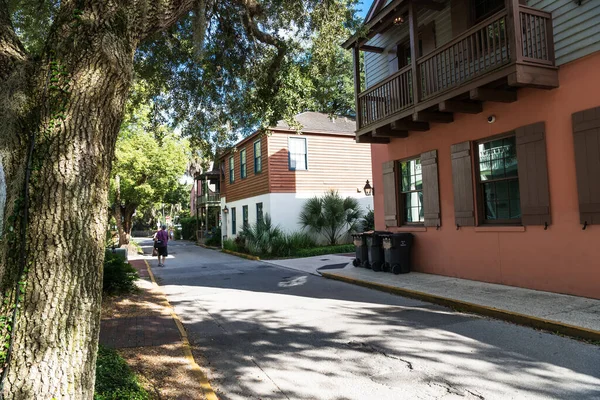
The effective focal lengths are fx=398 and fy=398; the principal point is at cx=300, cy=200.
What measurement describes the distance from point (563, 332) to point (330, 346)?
3231mm

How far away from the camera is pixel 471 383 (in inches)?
157

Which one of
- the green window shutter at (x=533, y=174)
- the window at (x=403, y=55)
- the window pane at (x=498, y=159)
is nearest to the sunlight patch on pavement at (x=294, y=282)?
the window pane at (x=498, y=159)

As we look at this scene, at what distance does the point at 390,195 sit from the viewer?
39.1 ft

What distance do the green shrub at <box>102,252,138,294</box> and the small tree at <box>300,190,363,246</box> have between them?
1128 cm

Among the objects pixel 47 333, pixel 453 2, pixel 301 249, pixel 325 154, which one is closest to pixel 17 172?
pixel 47 333

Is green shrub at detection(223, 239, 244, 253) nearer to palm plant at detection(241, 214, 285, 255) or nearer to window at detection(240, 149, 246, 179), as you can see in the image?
palm plant at detection(241, 214, 285, 255)

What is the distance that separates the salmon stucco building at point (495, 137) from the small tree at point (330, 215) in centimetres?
761

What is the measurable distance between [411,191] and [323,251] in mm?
7506

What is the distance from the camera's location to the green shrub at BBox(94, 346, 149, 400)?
325 cm

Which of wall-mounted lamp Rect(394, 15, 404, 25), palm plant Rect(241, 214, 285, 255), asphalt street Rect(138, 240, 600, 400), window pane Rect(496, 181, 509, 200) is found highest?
wall-mounted lamp Rect(394, 15, 404, 25)

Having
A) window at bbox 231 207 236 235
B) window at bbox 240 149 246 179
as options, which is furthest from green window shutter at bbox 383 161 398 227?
window at bbox 231 207 236 235

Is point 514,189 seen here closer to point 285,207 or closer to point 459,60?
point 459,60

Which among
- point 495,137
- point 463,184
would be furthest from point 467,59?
point 463,184

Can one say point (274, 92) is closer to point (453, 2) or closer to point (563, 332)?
point (453, 2)
